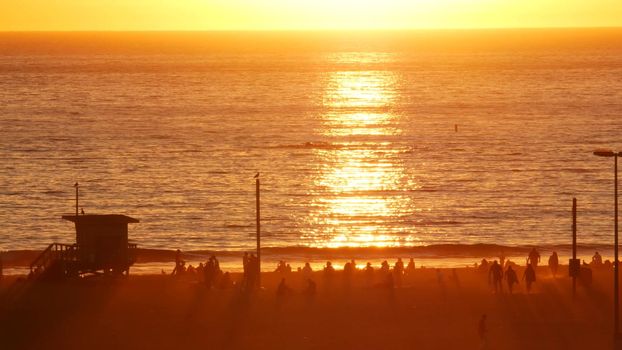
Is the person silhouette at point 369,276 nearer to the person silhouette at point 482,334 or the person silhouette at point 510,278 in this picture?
the person silhouette at point 510,278

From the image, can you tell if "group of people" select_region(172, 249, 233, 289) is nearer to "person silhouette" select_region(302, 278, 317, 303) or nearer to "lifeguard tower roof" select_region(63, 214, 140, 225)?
"person silhouette" select_region(302, 278, 317, 303)

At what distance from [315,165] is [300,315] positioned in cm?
5439

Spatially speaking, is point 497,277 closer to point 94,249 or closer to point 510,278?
point 510,278

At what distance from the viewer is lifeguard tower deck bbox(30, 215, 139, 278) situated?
39062mm

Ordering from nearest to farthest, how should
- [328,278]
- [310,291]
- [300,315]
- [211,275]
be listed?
[300,315] → [310,291] → [211,275] → [328,278]

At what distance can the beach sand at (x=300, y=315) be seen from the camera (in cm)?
3136

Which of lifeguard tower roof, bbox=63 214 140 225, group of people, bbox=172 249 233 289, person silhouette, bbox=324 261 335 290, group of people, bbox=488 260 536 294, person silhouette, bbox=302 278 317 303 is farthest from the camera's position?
lifeguard tower roof, bbox=63 214 140 225

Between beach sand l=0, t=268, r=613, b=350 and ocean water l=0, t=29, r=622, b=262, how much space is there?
19.7m

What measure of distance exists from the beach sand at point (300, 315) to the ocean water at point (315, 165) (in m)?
19.7

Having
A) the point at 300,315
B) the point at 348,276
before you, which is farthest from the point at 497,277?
the point at 300,315

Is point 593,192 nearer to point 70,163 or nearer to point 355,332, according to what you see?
point 70,163

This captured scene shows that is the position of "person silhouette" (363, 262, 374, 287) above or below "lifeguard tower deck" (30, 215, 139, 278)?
below

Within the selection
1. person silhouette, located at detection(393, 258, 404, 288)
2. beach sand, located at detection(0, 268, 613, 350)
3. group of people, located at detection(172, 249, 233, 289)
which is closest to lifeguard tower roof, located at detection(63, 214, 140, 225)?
beach sand, located at detection(0, 268, 613, 350)

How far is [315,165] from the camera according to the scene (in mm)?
88688
